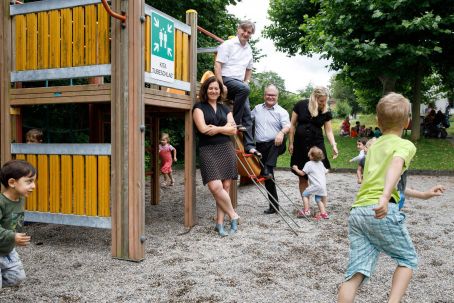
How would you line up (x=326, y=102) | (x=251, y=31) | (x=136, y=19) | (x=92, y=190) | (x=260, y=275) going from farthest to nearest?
(x=326, y=102), (x=251, y=31), (x=92, y=190), (x=136, y=19), (x=260, y=275)

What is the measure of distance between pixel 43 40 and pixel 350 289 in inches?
147

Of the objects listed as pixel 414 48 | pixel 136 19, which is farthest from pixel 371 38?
pixel 136 19

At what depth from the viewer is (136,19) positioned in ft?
13.0

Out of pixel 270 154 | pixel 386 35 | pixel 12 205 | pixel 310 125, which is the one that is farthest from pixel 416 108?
pixel 12 205

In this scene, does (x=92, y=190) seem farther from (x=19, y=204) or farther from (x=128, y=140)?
(x=19, y=204)

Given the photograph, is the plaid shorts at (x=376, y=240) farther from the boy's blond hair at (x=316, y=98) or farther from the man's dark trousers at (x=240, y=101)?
the boy's blond hair at (x=316, y=98)

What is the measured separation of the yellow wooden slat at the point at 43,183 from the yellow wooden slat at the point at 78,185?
39 cm

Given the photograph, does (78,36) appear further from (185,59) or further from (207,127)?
(207,127)

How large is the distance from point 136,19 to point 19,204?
2.01m

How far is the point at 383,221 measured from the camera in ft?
8.05

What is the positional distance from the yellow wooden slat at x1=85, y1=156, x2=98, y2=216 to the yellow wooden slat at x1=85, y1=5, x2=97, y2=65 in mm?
949

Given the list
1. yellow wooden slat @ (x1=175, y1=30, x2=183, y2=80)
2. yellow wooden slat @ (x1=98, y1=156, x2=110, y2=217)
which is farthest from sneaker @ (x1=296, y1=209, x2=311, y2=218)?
yellow wooden slat @ (x1=98, y1=156, x2=110, y2=217)

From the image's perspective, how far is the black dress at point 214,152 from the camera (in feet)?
16.8

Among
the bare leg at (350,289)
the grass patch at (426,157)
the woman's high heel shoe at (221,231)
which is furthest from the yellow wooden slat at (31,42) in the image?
the grass patch at (426,157)
